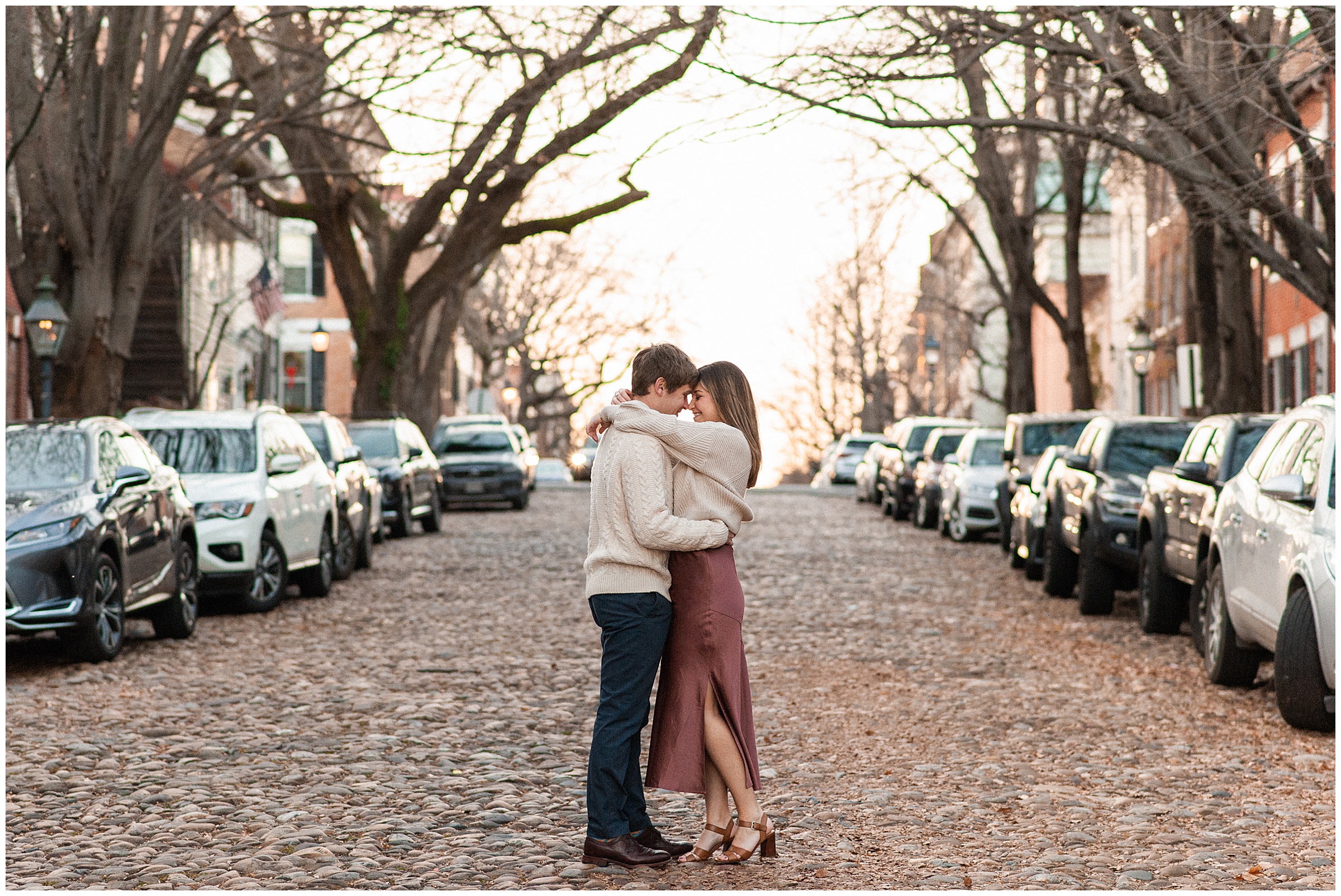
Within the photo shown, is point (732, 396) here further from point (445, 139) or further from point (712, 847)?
point (445, 139)

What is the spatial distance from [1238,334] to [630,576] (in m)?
17.1

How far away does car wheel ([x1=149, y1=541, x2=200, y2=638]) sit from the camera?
42.7 feet

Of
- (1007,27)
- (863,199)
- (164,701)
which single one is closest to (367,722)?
(164,701)

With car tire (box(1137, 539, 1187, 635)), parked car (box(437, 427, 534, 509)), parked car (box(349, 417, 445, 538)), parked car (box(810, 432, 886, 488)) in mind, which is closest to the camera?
car tire (box(1137, 539, 1187, 635))

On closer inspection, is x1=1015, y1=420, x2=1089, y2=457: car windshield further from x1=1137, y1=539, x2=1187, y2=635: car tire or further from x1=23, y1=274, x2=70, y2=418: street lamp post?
x1=23, y1=274, x2=70, y2=418: street lamp post

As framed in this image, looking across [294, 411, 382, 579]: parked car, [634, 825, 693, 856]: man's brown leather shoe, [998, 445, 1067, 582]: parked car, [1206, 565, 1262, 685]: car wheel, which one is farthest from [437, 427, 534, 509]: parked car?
[634, 825, 693, 856]: man's brown leather shoe

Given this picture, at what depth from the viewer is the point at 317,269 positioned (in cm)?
5359

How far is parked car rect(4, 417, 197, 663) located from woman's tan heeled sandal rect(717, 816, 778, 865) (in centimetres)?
614

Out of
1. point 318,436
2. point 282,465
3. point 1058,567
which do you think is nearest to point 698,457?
point 282,465

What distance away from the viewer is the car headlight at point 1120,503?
1436 centimetres

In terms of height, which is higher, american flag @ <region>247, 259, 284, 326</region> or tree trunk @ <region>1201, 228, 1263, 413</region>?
american flag @ <region>247, 259, 284, 326</region>

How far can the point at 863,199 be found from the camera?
32844 mm

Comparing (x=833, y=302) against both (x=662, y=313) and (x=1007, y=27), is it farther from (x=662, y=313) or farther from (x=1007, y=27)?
→ (x=1007, y=27)

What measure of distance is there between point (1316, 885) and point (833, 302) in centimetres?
6192
